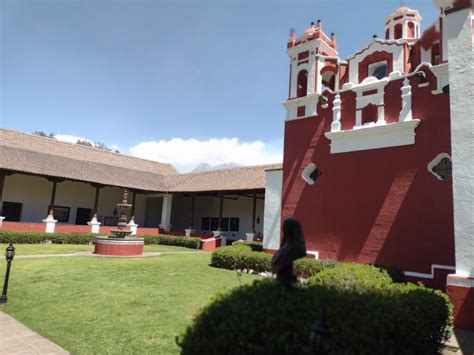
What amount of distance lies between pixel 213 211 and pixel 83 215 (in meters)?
10.1

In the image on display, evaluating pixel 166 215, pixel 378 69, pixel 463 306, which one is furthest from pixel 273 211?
pixel 166 215

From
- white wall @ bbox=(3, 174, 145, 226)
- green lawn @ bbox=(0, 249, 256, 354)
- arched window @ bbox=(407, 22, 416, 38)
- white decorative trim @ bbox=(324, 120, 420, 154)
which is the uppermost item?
arched window @ bbox=(407, 22, 416, 38)

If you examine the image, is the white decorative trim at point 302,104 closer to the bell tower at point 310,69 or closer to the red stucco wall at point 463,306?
the bell tower at point 310,69

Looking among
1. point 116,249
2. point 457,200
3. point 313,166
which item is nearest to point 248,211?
point 116,249

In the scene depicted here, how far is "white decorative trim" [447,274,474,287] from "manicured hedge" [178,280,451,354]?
3.65 metres

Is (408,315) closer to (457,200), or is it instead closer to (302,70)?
(457,200)

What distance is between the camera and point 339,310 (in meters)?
2.96

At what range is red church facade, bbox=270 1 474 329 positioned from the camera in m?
8.75

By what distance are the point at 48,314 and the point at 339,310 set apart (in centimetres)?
515

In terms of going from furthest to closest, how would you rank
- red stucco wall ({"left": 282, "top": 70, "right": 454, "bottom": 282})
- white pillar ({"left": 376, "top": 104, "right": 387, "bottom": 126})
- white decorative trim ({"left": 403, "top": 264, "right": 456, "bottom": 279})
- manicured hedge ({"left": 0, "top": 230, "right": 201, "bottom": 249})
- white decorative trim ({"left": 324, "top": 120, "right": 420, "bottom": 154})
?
manicured hedge ({"left": 0, "top": 230, "right": 201, "bottom": 249}), white pillar ({"left": 376, "top": 104, "right": 387, "bottom": 126}), white decorative trim ({"left": 324, "top": 120, "right": 420, "bottom": 154}), red stucco wall ({"left": 282, "top": 70, "right": 454, "bottom": 282}), white decorative trim ({"left": 403, "top": 264, "right": 456, "bottom": 279})

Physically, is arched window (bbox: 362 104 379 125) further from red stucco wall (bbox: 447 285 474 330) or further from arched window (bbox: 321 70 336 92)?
red stucco wall (bbox: 447 285 474 330)

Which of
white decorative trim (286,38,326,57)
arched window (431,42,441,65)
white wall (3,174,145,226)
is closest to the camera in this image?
arched window (431,42,441,65)

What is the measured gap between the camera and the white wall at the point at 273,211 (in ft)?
41.2

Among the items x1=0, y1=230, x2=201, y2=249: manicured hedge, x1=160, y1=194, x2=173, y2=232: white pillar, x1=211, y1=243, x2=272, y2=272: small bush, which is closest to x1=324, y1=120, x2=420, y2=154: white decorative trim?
x1=211, y1=243, x2=272, y2=272: small bush
